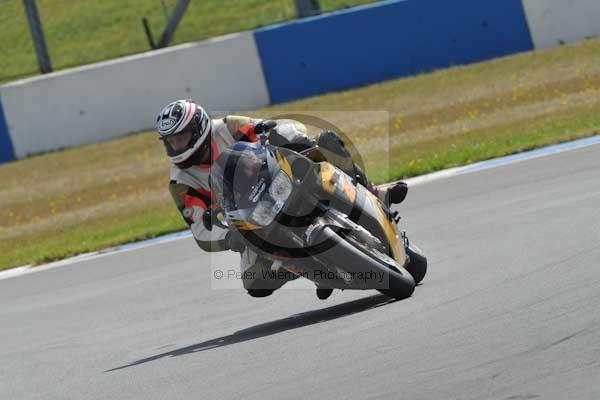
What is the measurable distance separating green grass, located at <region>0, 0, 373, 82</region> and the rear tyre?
15120 millimetres

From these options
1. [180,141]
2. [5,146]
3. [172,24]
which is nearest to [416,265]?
[180,141]

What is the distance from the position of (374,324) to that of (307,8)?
15.6 m

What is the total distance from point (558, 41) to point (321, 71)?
408 cm

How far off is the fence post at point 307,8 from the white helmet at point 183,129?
13.9 metres

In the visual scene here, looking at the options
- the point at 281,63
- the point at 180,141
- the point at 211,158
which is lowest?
the point at 281,63

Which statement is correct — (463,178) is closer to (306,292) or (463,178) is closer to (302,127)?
(306,292)

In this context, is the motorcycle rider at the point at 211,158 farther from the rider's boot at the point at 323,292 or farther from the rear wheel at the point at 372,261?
the rear wheel at the point at 372,261

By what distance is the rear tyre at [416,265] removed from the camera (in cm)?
784

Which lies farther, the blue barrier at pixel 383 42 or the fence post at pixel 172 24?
the fence post at pixel 172 24

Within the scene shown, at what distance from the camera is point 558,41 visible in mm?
21000

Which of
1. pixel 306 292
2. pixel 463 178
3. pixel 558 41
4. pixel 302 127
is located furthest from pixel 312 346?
pixel 558 41

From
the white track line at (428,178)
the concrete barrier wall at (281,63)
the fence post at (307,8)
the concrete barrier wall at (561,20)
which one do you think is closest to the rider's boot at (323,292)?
the white track line at (428,178)

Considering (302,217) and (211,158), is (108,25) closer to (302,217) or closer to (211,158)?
(211,158)

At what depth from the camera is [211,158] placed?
8078 mm
